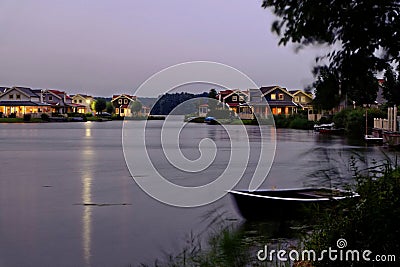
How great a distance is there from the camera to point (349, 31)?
15.4 ft

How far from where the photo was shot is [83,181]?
1606cm

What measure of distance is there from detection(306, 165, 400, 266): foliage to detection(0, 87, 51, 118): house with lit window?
92.6 m

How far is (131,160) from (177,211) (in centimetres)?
1138

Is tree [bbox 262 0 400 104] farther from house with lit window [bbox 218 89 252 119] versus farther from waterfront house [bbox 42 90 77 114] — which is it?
waterfront house [bbox 42 90 77 114]

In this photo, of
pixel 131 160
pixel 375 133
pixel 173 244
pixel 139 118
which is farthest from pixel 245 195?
pixel 139 118

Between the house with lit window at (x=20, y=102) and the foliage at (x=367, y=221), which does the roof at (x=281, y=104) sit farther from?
the foliage at (x=367, y=221)

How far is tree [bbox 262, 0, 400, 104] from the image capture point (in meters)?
4.57

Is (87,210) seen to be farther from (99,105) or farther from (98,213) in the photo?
(99,105)

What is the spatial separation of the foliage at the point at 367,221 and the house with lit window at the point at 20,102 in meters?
92.6

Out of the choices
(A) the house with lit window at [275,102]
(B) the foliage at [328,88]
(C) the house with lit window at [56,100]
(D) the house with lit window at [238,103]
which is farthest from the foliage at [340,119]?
(C) the house with lit window at [56,100]

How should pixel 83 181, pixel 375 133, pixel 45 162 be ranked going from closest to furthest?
pixel 83 181 < pixel 45 162 < pixel 375 133

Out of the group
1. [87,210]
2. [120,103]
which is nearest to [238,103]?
[120,103]

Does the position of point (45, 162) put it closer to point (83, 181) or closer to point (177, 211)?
point (83, 181)

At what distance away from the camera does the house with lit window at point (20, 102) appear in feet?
310
